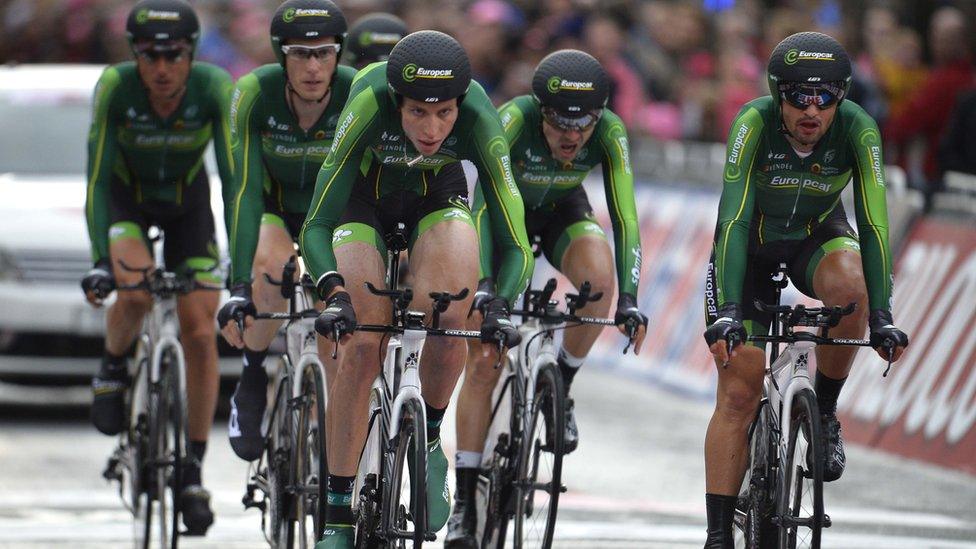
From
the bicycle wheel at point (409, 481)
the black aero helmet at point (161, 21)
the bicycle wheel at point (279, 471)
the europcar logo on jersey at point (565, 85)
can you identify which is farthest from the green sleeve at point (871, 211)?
the black aero helmet at point (161, 21)

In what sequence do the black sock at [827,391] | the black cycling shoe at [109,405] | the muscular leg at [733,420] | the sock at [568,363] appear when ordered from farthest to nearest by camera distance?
the black cycling shoe at [109,405] → the sock at [568,363] → the black sock at [827,391] → the muscular leg at [733,420]

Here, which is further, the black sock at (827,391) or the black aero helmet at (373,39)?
the black aero helmet at (373,39)

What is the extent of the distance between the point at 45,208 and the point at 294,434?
539 centimetres

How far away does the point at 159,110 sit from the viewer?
10031 mm

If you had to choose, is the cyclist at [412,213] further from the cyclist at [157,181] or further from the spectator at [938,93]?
the spectator at [938,93]

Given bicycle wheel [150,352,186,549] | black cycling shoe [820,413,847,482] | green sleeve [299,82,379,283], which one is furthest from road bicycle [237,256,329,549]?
black cycling shoe [820,413,847,482]

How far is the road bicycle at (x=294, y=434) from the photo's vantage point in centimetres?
854

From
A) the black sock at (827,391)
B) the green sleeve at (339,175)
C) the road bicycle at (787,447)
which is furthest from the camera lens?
the black sock at (827,391)

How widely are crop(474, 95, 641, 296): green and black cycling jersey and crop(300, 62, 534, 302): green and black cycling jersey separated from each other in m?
1.04

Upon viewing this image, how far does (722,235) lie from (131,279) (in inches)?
128

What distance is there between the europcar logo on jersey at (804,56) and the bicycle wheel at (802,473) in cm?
130

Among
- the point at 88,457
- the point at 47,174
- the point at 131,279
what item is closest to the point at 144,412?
the point at 131,279

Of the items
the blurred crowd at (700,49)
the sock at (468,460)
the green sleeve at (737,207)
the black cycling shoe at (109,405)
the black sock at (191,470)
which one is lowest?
the black sock at (191,470)

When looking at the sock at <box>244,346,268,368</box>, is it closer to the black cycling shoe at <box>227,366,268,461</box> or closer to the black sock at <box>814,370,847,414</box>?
the black cycling shoe at <box>227,366,268,461</box>
